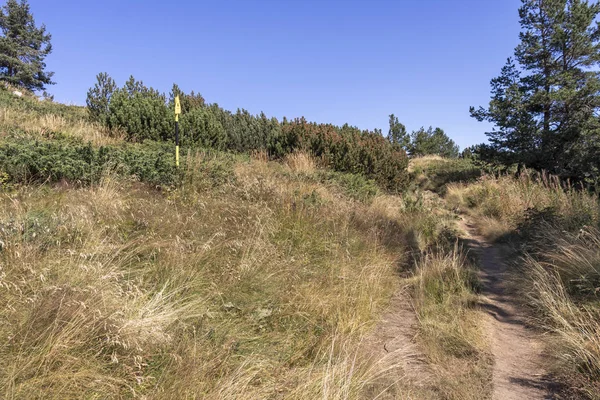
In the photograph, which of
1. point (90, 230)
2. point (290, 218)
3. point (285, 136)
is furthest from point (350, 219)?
point (285, 136)

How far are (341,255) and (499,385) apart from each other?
2.28m

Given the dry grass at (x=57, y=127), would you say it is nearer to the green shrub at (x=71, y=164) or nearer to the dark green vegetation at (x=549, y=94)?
the green shrub at (x=71, y=164)

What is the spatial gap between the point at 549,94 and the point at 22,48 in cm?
4639

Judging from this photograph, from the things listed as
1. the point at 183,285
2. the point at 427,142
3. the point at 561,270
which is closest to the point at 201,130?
the point at 183,285

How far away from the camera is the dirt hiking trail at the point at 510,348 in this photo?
2.70m

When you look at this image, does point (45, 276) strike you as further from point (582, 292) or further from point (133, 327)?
point (582, 292)

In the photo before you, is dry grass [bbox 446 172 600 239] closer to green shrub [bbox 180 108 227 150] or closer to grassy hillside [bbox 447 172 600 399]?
grassy hillside [bbox 447 172 600 399]

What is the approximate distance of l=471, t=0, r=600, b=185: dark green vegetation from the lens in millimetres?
16328

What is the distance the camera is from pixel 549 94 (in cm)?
1680

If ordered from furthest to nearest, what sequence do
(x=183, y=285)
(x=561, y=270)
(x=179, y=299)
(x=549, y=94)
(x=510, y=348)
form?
(x=549, y=94)
(x=561, y=270)
(x=510, y=348)
(x=183, y=285)
(x=179, y=299)

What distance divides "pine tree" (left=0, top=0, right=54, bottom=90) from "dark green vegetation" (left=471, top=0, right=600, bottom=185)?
41735 millimetres

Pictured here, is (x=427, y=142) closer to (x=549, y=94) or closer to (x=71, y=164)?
(x=549, y=94)

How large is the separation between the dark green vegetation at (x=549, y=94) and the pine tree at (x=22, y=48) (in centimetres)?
4173

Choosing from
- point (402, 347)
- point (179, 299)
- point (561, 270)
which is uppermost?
point (561, 270)
